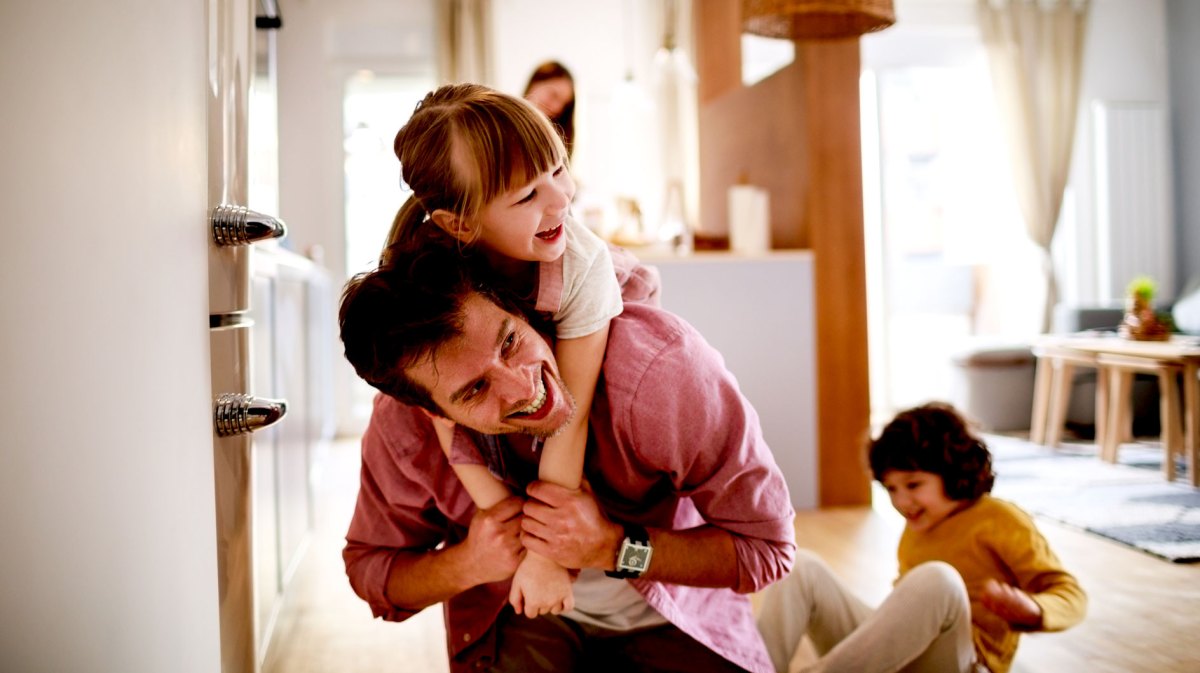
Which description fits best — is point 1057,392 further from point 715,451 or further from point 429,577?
point 429,577

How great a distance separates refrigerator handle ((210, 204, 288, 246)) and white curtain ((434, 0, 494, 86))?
17.9ft

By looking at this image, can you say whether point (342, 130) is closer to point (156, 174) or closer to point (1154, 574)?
point (1154, 574)

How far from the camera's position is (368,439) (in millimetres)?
1165

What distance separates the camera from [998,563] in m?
1.82

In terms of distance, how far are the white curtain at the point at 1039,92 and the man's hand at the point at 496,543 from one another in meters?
6.49

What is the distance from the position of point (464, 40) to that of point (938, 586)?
541cm

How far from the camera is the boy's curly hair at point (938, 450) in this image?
1.84 metres

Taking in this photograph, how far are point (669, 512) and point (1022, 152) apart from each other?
646cm

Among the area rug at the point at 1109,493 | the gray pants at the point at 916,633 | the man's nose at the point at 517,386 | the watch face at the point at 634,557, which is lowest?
the area rug at the point at 1109,493

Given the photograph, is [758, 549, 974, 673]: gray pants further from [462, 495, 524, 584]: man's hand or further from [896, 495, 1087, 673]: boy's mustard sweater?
[462, 495, 524, 584]: man's hand

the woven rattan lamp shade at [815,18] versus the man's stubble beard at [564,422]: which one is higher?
the woven rattan lamp shade at [815,18]

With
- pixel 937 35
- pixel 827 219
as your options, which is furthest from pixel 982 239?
pixel 827 219

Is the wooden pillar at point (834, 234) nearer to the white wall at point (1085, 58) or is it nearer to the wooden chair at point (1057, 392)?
the wooden chair at point (1057, 392)

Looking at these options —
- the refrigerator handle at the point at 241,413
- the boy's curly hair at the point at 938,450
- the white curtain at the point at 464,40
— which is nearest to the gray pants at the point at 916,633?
the boy's curly hair at the point at 938,450
